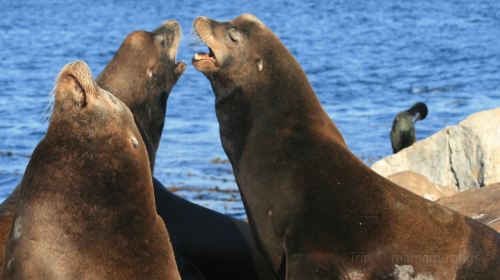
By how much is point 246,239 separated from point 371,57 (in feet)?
102

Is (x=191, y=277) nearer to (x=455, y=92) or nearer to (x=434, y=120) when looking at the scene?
(x=434, y=120)

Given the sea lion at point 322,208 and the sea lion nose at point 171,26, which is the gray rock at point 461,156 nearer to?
the sea lion nose at point 171,26

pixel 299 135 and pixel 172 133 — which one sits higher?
pixel 299 135

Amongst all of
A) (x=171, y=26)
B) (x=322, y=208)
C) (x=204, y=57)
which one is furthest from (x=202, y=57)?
(x=322, y=208)

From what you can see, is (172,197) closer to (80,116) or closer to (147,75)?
(147,75)

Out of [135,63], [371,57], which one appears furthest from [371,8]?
[135,63]

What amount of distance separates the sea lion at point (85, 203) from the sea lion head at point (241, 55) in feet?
6.60

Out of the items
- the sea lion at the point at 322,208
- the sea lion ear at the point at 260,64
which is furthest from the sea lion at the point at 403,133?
the sea lion at the point at 322,208

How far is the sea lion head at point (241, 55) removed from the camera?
24.6ft

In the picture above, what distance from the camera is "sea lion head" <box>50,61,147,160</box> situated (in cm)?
552

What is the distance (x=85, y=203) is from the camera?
5363mm

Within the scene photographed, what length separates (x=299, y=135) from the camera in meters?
6.95

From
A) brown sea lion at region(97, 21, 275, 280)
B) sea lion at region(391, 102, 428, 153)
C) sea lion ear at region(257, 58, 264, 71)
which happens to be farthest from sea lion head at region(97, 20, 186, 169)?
sea lion at region(391, 102, 428, 153)

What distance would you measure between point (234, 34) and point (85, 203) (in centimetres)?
271
